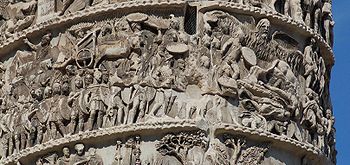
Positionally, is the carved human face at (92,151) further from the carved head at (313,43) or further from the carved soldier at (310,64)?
the carved head at (313,43)

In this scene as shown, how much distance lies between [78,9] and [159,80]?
112cm

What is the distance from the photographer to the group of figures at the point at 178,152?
46.0ft

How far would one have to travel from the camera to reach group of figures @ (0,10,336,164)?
46.8 ft

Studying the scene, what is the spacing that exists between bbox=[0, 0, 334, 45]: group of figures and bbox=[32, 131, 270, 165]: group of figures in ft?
4.67

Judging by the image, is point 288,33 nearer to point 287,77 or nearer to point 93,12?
point 287,77

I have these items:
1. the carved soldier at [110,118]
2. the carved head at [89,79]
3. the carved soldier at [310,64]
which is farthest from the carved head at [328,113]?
the carved head at [89,79]

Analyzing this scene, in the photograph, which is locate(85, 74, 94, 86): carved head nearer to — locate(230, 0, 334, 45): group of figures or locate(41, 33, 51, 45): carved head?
locate(41, 33, 51, 45): carved head

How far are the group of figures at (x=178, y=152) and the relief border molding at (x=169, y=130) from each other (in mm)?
63

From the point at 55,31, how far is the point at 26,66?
0.43m

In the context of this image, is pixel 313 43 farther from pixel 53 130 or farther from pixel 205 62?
pixel 53 130

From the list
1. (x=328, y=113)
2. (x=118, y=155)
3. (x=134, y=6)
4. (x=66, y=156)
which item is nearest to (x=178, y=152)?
(x=118, y=155)

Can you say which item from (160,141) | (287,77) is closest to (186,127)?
(160,141)

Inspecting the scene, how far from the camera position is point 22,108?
14805mm

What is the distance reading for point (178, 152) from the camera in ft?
46.0
